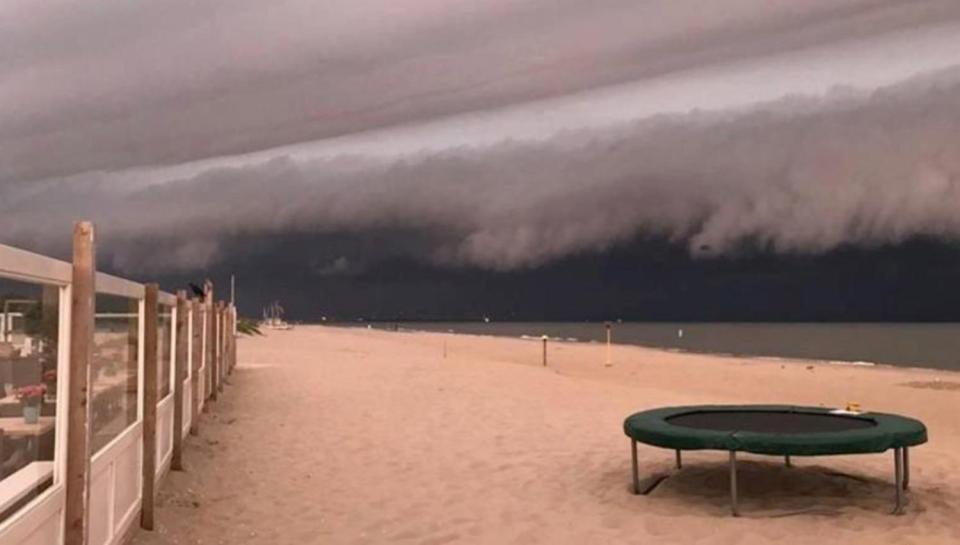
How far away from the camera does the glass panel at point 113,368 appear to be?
204 inches

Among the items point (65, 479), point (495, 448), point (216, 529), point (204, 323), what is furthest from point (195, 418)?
point (65, 479)

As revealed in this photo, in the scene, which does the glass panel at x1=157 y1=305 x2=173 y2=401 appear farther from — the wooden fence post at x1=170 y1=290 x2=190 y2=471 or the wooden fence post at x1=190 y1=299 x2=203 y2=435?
the wooden fence post at x1=190 y1=299 x2=203 y2=435

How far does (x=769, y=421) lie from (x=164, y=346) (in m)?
5.76

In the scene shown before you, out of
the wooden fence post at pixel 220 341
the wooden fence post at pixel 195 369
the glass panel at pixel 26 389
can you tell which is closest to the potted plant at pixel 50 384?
the glass panel at pixel 26 389

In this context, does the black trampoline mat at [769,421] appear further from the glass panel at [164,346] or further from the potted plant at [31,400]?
the potted plant at [31,400]

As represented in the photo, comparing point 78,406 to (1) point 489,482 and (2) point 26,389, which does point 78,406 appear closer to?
(2) point 26,389

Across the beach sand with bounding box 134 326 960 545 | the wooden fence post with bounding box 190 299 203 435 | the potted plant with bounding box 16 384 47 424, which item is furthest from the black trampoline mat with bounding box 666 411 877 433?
the potted plant with bounding box 16 384 47 424

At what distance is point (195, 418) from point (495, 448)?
3740 mm

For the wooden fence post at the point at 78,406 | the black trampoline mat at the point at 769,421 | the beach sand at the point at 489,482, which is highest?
the wooden fence post at the point at 78,406

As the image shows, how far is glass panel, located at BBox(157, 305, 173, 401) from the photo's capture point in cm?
775

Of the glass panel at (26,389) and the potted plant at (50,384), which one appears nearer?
the glass panel at (26,389)

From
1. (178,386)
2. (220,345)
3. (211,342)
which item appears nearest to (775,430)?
(178,386)

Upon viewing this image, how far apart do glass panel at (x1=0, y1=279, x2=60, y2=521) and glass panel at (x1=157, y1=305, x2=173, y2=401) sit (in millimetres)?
3300

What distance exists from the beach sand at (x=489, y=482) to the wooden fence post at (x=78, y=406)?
2.43 metres
